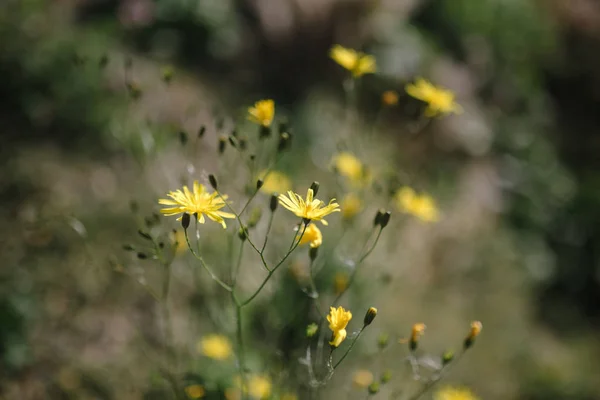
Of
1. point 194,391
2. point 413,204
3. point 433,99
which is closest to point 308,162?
point 413,204

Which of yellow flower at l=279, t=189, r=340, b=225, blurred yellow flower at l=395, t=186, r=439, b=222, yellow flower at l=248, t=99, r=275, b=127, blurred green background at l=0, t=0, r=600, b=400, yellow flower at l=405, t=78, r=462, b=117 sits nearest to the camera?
yellow flower at l=279, t=189, r=340, b=225

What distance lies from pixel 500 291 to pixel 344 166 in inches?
76.9

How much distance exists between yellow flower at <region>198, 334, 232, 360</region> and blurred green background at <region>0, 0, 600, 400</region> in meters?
0.27

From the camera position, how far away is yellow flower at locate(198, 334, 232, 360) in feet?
7.92

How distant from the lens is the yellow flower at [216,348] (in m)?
2.41

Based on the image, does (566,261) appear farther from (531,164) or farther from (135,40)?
(135,40)

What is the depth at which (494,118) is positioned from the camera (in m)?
5.66

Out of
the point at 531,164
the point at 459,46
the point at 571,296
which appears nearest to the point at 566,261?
the point at 571,296

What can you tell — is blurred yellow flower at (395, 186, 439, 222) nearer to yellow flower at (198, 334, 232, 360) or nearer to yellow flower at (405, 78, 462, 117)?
yellow flower at (405, 78, 462, 117)

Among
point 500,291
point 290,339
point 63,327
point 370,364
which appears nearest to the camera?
point 290,339

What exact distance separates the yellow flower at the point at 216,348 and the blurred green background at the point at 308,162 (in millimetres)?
266

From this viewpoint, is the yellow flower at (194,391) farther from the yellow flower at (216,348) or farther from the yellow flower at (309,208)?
the yellow flower at (309,208)

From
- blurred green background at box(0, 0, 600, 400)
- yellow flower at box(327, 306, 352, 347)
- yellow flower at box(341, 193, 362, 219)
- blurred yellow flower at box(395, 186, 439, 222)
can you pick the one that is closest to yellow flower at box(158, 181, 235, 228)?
yellow flower at box(327, 306, 352, 347)

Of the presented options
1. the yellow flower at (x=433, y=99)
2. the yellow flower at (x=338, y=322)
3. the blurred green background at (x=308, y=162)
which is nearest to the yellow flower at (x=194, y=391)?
the blurred green background at (x=308, y=162)
